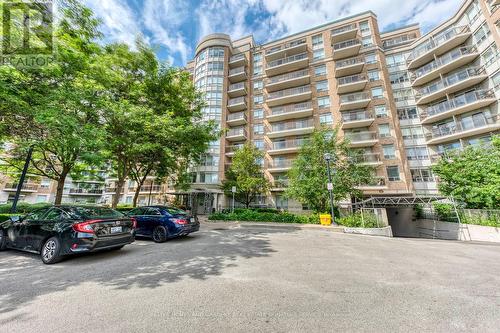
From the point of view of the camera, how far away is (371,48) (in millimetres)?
27750

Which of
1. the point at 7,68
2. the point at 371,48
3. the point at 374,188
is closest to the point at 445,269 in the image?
the point at 7,68

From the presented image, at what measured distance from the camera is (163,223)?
849 centimetres

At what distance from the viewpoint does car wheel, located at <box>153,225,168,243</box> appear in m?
8.38

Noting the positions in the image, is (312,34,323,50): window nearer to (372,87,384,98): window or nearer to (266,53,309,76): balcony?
(266,53,309,76): balcony

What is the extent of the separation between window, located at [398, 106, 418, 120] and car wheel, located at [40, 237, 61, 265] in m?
34.0

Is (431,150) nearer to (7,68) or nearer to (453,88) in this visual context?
(453,88)

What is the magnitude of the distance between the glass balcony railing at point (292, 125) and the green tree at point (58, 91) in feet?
75.5

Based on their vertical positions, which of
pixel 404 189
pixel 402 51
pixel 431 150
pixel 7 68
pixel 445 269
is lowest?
pixel 445 269

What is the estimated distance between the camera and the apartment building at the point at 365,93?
22156 millimetres

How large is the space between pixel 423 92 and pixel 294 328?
112 feet

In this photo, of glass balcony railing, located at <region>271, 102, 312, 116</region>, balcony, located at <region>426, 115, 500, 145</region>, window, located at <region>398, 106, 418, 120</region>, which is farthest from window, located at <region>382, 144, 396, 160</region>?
glass balcony railing, located at <region>271, 102, 312, 116</region>

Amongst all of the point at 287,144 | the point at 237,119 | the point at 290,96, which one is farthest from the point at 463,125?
the point at 237,119

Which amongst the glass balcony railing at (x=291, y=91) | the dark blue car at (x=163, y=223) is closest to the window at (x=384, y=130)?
the glass balcony railing at (x=291, y=91)

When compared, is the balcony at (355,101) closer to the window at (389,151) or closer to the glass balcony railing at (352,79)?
the glass balcony railing at (352,79)
